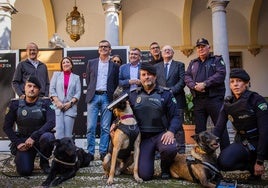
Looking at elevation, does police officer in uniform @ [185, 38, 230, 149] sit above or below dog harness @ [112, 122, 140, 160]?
above

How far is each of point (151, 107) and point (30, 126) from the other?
5.99 ft

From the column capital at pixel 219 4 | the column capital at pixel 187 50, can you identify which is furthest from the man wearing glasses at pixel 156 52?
the column capital at pixel 187 50

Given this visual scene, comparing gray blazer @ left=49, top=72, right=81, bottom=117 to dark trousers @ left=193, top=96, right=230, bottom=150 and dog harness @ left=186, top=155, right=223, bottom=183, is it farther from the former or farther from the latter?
dog harness @ left=186, top=155, right=223, bottom=183

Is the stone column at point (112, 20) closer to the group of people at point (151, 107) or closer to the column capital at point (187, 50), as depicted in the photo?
the group of people at point (151, 107)

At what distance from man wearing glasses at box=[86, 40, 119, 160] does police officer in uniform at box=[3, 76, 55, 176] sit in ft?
3.22

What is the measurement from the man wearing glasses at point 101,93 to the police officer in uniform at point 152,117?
1.35 m

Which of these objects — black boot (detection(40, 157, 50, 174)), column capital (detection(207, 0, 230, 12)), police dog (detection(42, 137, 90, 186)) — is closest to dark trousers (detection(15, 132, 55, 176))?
black boot (detection(40, 157, 50, 174))

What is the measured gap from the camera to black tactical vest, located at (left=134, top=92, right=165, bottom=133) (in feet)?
13.7

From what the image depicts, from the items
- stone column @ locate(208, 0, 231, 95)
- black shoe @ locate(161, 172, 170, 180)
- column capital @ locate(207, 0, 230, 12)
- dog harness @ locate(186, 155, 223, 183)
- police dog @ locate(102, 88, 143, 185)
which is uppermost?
column capital @ locate(207, 0, 230, 12)

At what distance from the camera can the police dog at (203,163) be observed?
366 cm

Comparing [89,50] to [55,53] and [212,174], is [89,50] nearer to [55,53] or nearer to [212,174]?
[55,53]

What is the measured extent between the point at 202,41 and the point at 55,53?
12.7ft

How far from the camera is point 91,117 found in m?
5.57

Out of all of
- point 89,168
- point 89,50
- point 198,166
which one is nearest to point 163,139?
point 198,166
